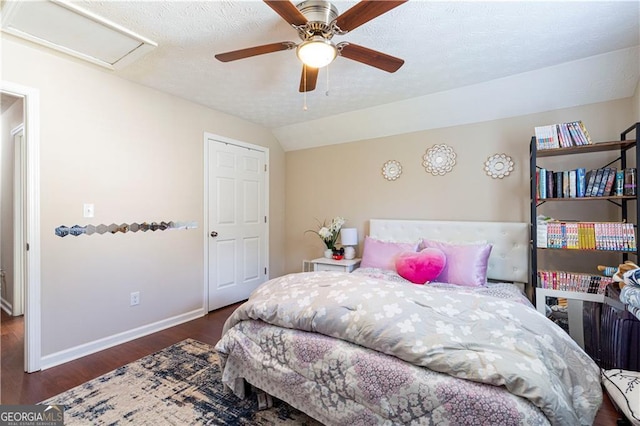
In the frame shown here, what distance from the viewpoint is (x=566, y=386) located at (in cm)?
128

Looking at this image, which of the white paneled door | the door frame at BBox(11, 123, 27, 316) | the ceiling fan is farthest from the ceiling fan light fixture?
the door frame at BBox(11, 123, 27, 316)

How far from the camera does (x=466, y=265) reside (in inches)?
102

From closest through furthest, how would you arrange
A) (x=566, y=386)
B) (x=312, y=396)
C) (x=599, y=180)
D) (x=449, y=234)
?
(x=566, y=386) → (x=312, y=396) → (x=599, y=180) → (x=449, y=234)

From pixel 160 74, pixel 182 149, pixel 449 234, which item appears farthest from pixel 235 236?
pixel 449 234

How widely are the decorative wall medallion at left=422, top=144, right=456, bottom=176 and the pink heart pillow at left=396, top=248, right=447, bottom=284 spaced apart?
1094mm

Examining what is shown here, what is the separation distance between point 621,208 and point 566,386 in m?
2.05

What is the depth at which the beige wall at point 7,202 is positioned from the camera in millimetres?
3361

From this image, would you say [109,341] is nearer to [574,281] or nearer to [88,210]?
[88,210]

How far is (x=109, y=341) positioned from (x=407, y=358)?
2750 mm

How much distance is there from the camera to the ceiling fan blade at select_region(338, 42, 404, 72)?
5.71ft

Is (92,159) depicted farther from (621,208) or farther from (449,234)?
(621,208)

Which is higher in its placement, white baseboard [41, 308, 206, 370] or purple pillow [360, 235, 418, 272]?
purple pillow [360, 235, 418, 272]

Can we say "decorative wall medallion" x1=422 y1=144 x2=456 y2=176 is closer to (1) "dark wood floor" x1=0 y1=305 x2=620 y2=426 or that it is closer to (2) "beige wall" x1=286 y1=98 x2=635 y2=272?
(2) "beige wall" x1=286 y1=98 x2=635 y2=272

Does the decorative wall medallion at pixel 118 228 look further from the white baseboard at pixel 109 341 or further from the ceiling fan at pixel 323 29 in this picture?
the ceiling fan at pixel 323 29
